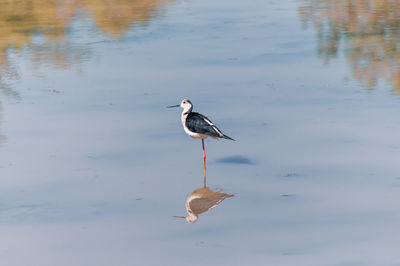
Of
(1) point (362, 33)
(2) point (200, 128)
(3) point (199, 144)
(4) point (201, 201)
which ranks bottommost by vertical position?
(1) point (362, 33)

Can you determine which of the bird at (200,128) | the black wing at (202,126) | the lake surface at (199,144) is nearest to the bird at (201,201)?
the lake surface at (199,144)

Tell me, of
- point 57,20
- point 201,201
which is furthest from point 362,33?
point 201,201

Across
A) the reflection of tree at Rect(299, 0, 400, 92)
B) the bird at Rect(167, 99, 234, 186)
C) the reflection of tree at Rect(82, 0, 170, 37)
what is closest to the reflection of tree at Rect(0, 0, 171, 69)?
the reflection of tree at Rect(82, 0, 170, 37)

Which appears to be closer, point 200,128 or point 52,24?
point 200,128

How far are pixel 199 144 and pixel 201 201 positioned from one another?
203cm

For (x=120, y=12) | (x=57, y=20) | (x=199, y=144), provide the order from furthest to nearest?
(x=120, y=12) → (x=57, y=20) → (x=199, y=144)

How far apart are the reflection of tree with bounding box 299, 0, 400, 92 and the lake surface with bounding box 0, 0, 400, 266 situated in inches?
2.9

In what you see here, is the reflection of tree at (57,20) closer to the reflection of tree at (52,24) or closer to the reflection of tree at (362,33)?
the reflection of tree at (52,24)

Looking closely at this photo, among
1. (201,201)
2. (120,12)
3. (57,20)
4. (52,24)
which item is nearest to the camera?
(201,201)

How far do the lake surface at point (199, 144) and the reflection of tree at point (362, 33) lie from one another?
0.24 feet

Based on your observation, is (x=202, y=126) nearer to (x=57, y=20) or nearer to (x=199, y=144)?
(x=199, y=144)

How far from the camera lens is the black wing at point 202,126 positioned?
9.33m

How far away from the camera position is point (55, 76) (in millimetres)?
13492

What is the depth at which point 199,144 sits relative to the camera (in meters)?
10.1
